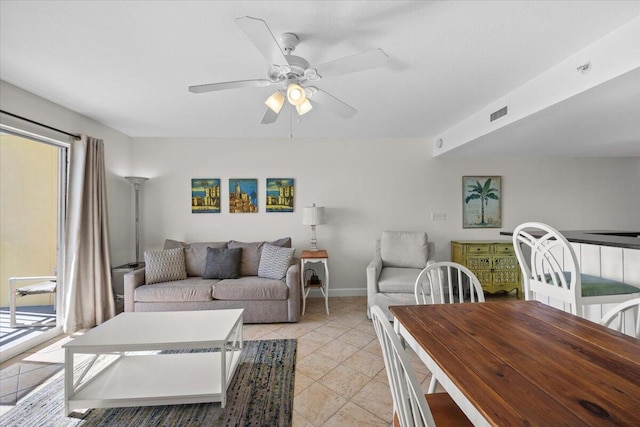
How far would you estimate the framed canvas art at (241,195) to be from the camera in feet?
13.7

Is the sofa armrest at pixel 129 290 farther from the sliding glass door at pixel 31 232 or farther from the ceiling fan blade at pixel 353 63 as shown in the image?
the ceiling fan blade at pixel 353 63

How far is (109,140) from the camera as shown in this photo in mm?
3672

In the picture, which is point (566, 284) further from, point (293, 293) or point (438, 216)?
point (438, 216)

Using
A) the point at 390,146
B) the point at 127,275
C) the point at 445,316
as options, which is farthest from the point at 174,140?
the point at 445,316

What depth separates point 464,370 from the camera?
852 mm

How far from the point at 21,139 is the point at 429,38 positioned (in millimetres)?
3688

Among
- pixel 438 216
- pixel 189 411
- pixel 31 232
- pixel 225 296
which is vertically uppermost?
pixel 438 216

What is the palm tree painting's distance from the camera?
4.34 metres

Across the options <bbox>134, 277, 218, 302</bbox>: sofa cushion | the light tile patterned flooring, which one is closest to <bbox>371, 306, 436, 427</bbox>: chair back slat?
the light tile patterned flooring

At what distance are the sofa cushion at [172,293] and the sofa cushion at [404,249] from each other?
2.20 metres

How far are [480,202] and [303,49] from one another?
12.0 feet

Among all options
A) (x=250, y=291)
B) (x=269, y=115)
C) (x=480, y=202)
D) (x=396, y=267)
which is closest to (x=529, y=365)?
(x=269, y=115)

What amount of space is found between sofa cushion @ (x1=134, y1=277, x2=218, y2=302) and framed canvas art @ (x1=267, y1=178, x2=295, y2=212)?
1.48m

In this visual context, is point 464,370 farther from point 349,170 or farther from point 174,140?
point 174,140
